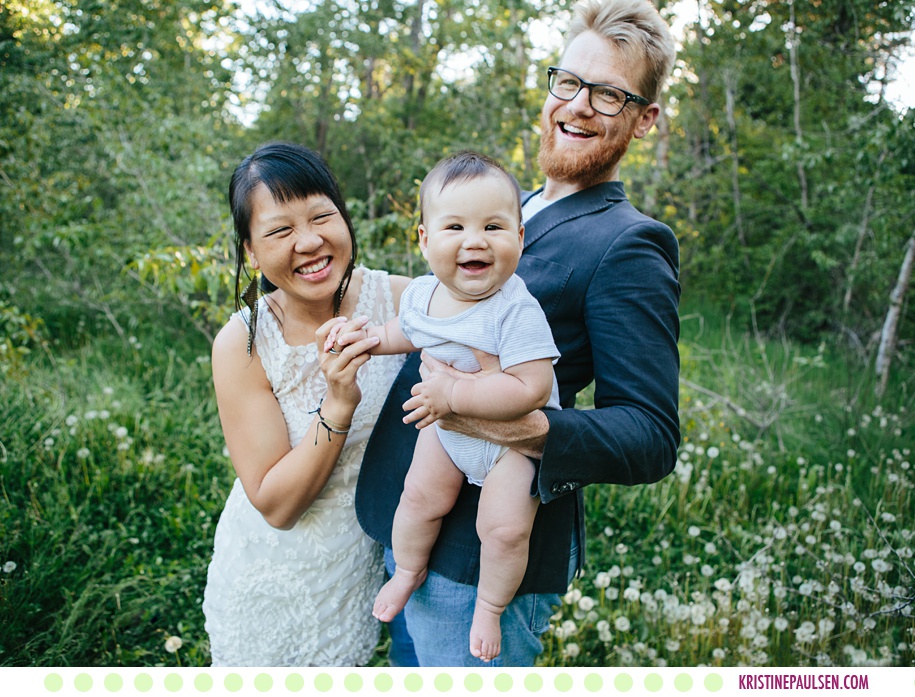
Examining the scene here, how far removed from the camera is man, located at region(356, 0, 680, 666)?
1.45 metres

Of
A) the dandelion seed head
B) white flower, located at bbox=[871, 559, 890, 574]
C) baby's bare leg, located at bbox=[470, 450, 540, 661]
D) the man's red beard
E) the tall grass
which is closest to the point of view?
baby's bare leg, located at bbox=[470, 450, 540, 661]

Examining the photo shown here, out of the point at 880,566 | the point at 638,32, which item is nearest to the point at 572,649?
the point at 880,566

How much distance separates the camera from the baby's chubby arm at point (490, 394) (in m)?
1.40

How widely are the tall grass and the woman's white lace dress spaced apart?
2.31ft

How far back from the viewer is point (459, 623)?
1.69m

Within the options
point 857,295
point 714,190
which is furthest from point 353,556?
point 714,190

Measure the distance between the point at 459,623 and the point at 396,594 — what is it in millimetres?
179

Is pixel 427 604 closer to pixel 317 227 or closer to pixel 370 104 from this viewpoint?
pixel 317 227

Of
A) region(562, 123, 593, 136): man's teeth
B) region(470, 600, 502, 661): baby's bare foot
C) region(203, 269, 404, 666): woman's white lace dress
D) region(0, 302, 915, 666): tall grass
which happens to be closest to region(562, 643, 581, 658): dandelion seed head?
region(0, 302, 915, 666): tall grass

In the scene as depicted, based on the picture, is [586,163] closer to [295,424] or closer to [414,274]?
[295,424]

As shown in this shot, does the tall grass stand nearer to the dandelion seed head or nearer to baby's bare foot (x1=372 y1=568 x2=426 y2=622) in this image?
the dandelion seed head

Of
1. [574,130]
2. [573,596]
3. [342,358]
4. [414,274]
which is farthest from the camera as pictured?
[414,274]

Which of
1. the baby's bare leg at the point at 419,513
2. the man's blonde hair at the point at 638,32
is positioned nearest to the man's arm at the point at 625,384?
the baby's bare leg at the point at 419,513

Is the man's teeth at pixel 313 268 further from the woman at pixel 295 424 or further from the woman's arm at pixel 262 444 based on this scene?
the woman's arm at pixel 262 444
